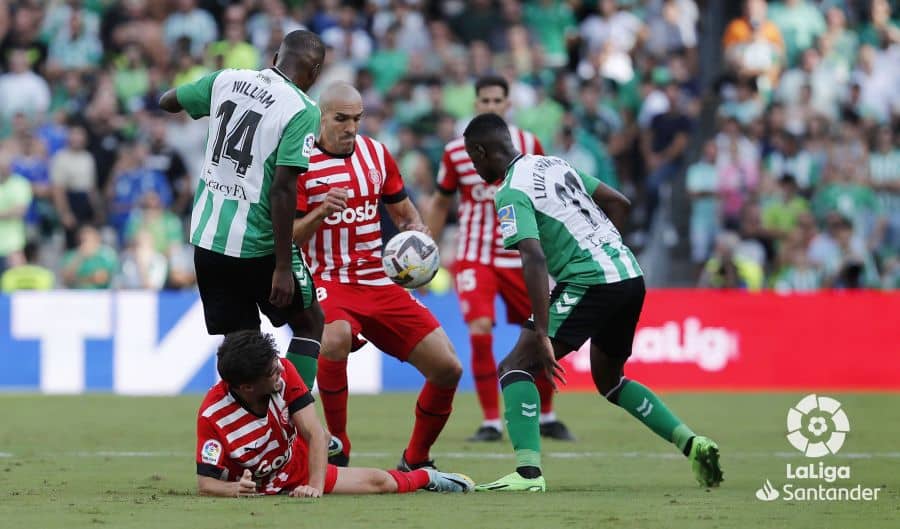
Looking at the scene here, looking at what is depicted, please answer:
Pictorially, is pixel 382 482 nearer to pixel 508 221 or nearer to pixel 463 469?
pixel 508 221

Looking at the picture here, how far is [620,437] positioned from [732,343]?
15.8 ft

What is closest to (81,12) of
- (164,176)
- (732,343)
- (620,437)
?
(164,176)

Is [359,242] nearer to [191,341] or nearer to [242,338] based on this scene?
[242,338]

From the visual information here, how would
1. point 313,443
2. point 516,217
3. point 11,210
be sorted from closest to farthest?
point 313,443 < point 516,217 < point 11,210

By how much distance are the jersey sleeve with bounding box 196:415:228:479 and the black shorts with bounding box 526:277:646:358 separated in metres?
1.85

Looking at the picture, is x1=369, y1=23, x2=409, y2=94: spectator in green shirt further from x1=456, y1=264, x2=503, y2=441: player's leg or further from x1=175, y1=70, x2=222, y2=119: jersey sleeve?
x1=175, y1=70, x2=222, y2=119: jersey sleeve

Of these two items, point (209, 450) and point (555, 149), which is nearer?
point (209, 450)

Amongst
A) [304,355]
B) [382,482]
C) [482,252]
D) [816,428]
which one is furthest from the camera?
[482,252]

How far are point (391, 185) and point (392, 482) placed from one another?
2.15 m

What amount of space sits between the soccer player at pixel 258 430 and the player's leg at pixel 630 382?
1.80 m

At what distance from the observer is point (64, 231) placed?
Result: 17.5m

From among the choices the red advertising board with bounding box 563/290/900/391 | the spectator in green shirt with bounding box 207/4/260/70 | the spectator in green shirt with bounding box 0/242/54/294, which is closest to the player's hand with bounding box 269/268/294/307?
the red advertising board with bounding box 563/290/900/391

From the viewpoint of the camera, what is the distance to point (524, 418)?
7898 millimetres

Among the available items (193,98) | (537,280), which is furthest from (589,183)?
(193,98)
